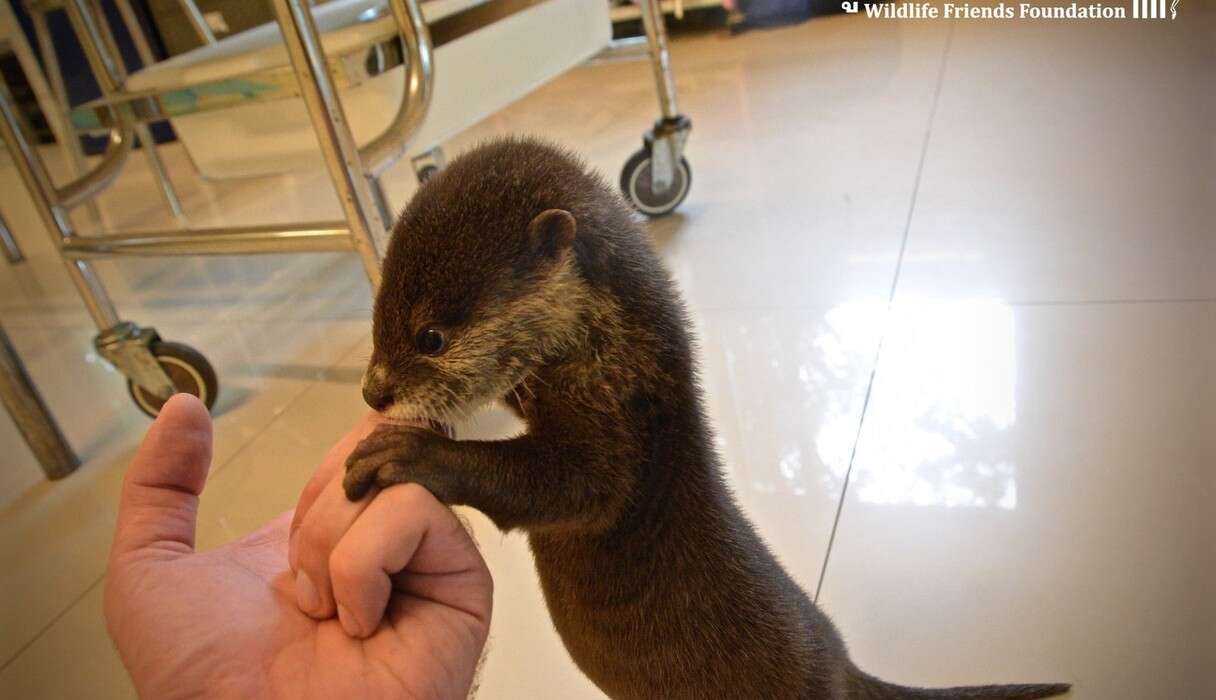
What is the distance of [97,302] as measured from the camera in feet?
4.81

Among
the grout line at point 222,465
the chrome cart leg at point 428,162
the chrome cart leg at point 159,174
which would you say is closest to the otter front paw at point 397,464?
the grout line at point 222,465

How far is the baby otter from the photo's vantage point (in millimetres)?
568

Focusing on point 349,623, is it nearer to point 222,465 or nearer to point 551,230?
point 551,230

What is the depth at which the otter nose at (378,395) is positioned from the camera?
586 millimetres

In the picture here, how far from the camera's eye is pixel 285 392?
1.52 m

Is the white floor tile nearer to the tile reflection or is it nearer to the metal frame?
the tile reflection

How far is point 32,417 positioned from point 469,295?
1.15 m

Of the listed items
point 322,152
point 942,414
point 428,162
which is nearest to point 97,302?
point 322,152

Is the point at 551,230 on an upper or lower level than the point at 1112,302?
upper

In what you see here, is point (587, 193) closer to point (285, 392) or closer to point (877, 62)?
point (285, 392)

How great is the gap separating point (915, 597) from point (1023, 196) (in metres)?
1.07

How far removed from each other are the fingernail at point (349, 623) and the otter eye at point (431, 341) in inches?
6.5

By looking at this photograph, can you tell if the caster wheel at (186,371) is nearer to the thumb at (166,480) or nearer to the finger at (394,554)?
the thumb at (166,480)

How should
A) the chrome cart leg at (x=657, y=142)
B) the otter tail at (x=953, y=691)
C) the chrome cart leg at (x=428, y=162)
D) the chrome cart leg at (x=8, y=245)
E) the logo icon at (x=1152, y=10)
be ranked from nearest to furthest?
the otter tail at (x=953, y=691) → the chrome cart leg at (x=657, y=142) → the chrome cart leg at (x=428, y=162) → the logo icon at (x=1152, y=10) → the chrome cart leg at (x=8, y=245)
